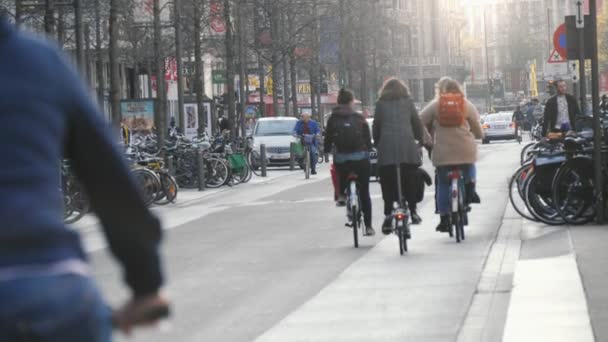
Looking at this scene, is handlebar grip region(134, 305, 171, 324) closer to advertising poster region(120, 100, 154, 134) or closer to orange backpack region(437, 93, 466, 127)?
orange backpack region(437, 93, 466, 127)

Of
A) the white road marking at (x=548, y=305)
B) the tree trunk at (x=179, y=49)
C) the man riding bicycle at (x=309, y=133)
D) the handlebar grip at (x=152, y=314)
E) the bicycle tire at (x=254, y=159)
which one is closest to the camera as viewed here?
the handlebar grip at (x=152, y=314)

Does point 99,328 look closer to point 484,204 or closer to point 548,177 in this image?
point 548,177

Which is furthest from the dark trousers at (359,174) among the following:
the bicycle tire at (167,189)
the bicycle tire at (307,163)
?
the bicycle tire at (307,163)

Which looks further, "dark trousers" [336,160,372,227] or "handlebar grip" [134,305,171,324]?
"dark trousers" [336,160,372,227]

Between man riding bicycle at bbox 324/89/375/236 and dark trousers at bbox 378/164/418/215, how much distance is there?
564 mm

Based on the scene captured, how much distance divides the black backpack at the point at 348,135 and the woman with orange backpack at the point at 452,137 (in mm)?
756

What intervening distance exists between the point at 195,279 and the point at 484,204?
987 centimetres

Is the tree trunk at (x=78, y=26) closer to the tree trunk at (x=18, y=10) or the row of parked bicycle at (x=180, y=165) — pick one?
the tree trunk at (x=18, y=10)

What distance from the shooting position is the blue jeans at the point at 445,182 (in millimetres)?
15664

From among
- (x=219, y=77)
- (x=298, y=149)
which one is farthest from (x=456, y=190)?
(x=219, y=77)

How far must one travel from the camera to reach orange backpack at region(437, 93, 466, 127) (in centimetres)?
1570

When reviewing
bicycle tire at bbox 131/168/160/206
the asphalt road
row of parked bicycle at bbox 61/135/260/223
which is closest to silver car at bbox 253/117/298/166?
row of parked bicycle at bbox 61/135/260/223

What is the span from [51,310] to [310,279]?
9740 millimetres

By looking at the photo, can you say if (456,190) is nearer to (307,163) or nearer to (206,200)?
(206,200)
